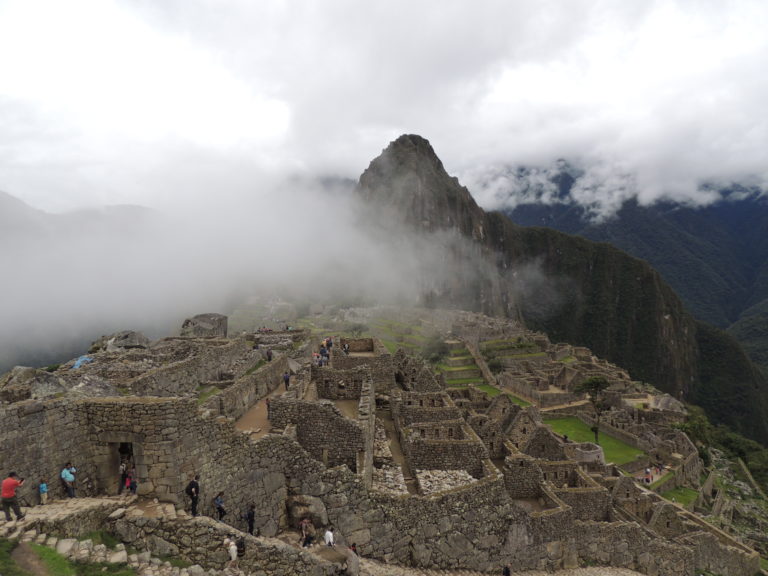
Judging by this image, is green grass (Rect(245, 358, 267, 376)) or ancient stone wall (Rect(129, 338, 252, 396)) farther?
green grass (Rect(245, 358, 267, 376))

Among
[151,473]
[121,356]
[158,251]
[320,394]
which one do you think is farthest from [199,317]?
[158,251]

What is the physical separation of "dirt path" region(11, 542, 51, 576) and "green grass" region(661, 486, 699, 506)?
1541 inches

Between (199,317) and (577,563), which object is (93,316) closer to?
(199,317)

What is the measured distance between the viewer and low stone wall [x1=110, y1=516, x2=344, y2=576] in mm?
7820

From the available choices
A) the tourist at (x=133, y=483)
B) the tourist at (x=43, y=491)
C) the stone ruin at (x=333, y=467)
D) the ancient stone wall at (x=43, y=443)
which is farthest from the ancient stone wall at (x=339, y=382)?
the tourist at (x=43, y=491)

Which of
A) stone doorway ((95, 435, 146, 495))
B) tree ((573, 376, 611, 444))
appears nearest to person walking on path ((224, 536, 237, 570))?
stone doorway ((95, 435, 146, 495))

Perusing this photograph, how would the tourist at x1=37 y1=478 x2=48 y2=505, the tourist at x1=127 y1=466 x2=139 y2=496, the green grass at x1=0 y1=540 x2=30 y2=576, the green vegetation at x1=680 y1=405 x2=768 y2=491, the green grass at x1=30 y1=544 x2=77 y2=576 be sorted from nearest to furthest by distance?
the green grass at x1=0 y1=540 x2=30 y2=576, the green grass at x1=30 y1=544 x2=77 y2=576, the tourist at x1=37 y1=478 x2=48 y2=505, the tourist at x1=127 y1=466 x2=139 y2=496, the green vegetation at x1=680 y1=405 x2=768 y2=491

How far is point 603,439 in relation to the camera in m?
44.4

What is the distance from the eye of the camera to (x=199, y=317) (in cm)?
4422

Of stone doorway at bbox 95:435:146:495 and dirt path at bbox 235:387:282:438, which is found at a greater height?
stone doorway at bbox 95:435:146:495

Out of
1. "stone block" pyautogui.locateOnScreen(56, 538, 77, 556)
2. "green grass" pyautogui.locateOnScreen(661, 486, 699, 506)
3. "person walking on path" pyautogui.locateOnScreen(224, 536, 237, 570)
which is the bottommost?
"green grass" pyautogui.locateOnScreen(661, 486, 699, 506)

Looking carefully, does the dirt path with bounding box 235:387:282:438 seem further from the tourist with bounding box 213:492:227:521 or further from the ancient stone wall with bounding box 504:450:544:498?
the ancient stone wall with bounding box 504:450:544:498

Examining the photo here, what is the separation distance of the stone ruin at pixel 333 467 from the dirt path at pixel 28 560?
777mm

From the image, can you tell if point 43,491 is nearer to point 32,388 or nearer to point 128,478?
point 128,478
